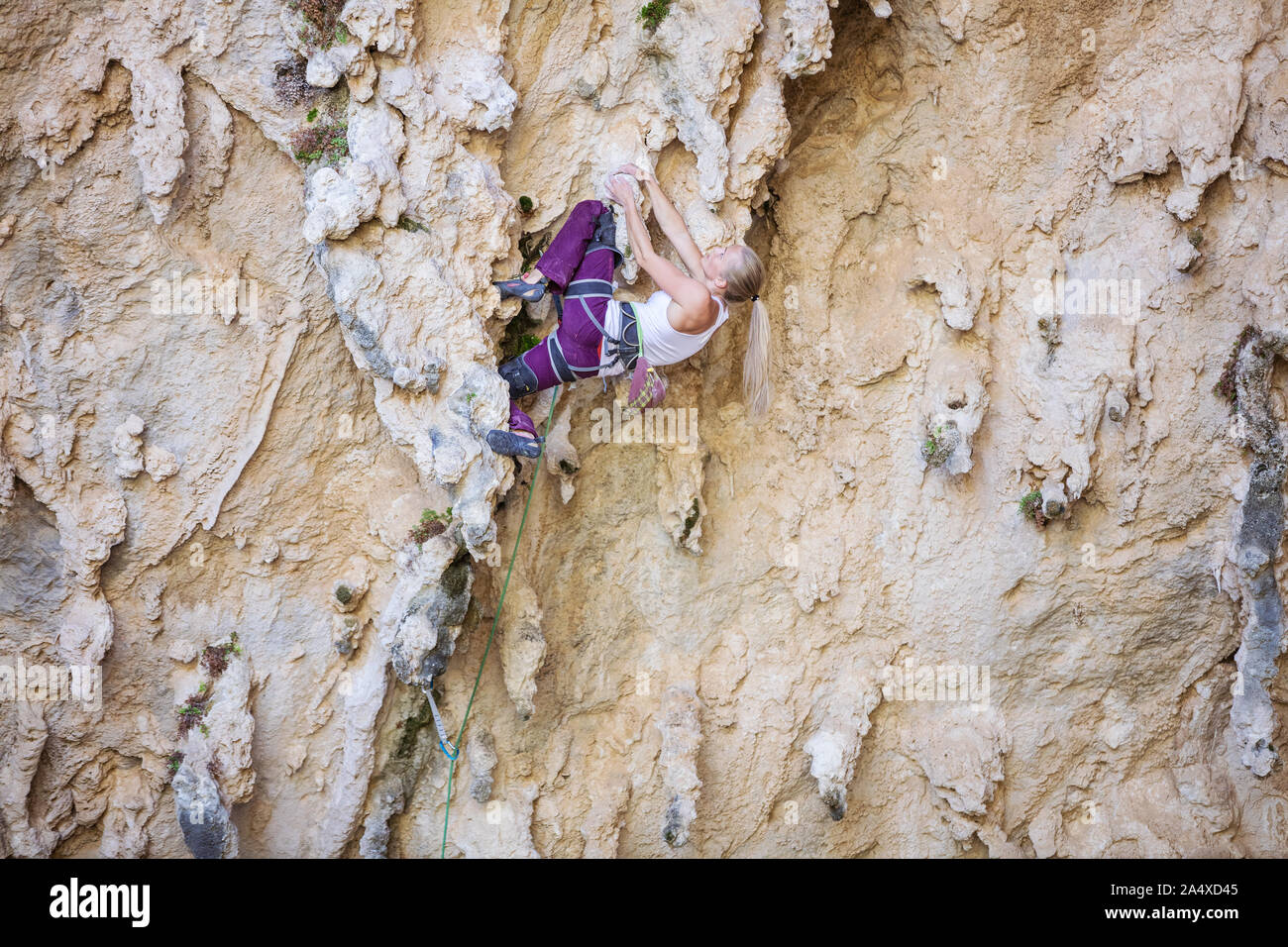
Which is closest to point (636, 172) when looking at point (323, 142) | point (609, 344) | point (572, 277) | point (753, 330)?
point (572, 277)

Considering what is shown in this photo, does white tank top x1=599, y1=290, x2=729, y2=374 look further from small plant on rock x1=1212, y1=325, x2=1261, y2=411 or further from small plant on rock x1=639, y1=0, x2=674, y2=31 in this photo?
small plant on rock x1=1212, y1=325, x2=1261, y2=411

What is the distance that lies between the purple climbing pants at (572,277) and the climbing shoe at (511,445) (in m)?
0.19

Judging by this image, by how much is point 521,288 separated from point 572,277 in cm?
32

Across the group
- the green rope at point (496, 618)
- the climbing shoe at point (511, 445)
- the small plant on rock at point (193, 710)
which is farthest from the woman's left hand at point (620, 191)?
the small plant on rock at point (193, 710)

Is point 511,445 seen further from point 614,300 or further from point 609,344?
point 614,300

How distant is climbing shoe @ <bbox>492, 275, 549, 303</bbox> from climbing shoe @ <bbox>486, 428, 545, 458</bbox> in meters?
0.84

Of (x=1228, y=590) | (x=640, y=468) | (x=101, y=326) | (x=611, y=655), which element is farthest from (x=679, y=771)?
(x=101, y=326)

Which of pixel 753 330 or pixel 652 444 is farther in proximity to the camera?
pixel 652 444

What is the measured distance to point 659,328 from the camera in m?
5.94

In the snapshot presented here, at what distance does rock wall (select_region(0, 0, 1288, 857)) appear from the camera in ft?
19.6

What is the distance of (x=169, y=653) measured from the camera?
21.3 ft

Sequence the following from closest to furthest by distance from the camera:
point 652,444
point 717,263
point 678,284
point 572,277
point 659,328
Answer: point 678,284 → point 717,263 → point 659,328 → point 572,277 → point 652,444

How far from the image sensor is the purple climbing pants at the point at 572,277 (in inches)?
238

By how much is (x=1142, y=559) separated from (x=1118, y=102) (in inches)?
114
